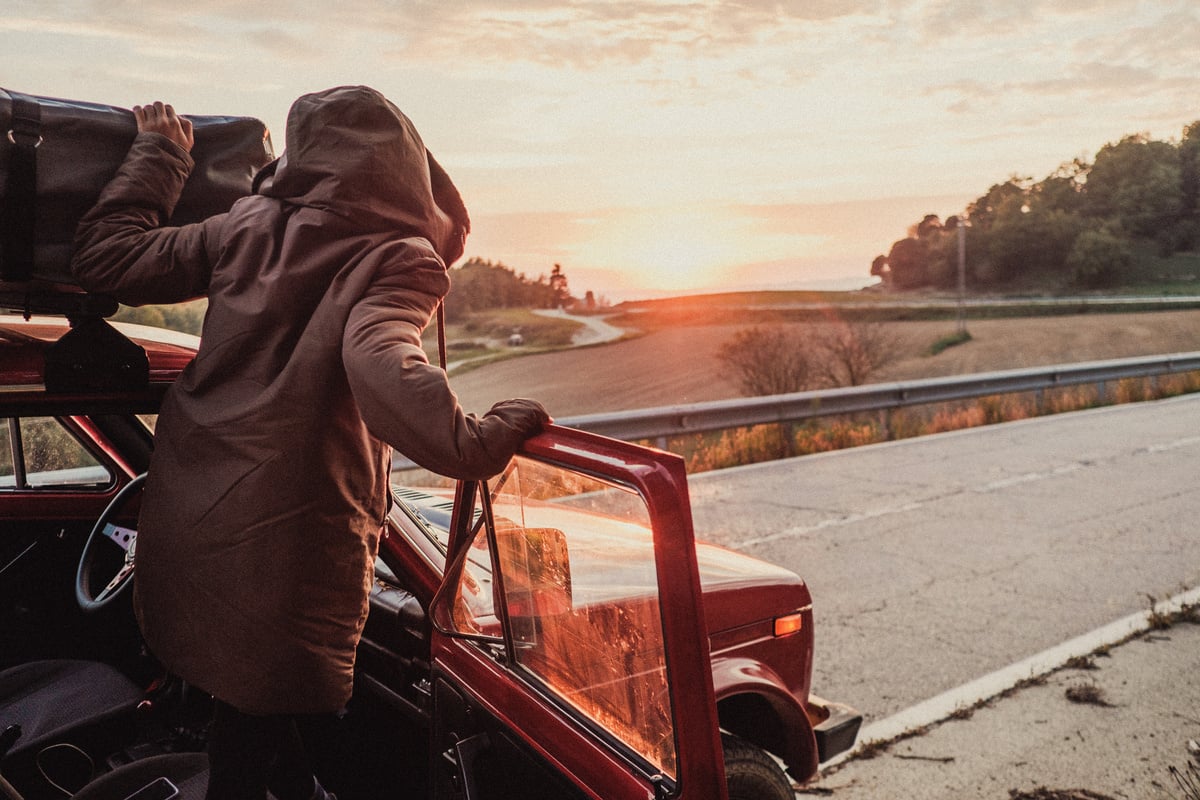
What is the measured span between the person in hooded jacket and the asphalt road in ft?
7.96

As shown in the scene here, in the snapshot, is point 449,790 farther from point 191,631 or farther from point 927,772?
point 927,772

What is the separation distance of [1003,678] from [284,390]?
3981 mm

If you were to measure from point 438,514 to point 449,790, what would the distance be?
1194 mm

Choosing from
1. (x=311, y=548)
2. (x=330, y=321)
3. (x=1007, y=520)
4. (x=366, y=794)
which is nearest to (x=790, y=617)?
(x=366, y=794)

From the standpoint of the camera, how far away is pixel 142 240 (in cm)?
207

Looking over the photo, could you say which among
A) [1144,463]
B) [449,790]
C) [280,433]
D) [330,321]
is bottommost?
[1144,463]

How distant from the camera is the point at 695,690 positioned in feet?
4.98

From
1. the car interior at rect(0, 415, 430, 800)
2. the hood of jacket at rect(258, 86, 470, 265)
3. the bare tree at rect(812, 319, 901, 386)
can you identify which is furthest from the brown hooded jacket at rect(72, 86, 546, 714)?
the bare tree at rect(812, 319, 901, 386)

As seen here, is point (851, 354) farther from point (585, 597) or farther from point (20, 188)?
point (20, 188)

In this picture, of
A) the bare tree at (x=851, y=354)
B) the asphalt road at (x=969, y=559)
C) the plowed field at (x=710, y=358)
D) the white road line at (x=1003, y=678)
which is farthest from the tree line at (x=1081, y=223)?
the white road line at (x=1003, y=678)

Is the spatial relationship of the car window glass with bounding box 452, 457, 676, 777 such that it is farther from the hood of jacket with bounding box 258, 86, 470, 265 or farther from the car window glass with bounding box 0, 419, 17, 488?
the car window glass with bounding box 0, 419, 17, 488

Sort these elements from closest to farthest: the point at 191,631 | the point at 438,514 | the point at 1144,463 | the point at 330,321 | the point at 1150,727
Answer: the point at 330,321 → the point at 191,631 → the point at 438,514 → the point at 1150,727 → the point at 1144,463

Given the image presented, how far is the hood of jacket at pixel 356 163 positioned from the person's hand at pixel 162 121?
0.41m

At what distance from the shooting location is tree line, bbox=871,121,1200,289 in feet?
227
